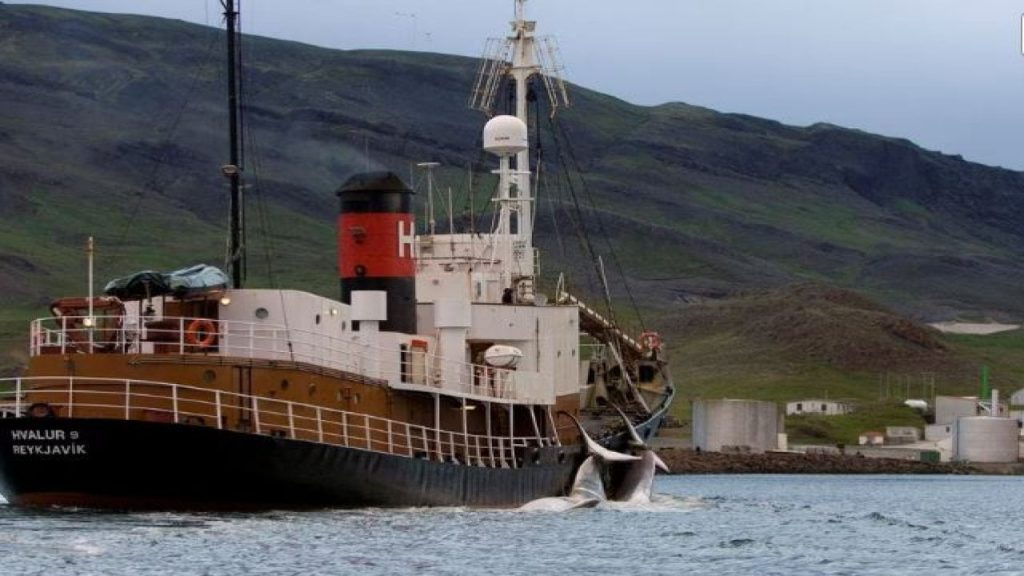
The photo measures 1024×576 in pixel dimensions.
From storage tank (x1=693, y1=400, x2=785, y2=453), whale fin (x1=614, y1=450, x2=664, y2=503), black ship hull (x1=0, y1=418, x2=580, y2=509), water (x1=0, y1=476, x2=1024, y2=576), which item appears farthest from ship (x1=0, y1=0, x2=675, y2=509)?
storage tank (x1=693, y1=400, x2=785, y2=453)

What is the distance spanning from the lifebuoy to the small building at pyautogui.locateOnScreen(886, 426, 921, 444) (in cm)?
10225

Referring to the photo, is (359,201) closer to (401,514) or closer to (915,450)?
(401,514)

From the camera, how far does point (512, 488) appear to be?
4922 cm

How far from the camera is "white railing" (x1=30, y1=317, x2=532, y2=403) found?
1651 inches

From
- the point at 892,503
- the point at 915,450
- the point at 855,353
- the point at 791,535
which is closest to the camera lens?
the point at 791,535

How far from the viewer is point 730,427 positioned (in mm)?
128500

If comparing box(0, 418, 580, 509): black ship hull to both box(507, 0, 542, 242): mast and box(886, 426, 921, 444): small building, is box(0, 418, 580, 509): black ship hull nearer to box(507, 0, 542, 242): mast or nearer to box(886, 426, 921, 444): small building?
box(507, 0, 542, 242): mast

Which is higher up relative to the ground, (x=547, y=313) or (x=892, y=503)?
(x=547, y=313)

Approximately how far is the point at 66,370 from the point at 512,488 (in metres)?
11.6

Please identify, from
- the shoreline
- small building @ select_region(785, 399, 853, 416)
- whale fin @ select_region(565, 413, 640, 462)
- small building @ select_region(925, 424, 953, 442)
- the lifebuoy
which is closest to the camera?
the lifebuoy

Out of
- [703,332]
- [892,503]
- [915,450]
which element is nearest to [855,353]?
[703,332]

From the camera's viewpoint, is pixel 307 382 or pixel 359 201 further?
pixel 359 201

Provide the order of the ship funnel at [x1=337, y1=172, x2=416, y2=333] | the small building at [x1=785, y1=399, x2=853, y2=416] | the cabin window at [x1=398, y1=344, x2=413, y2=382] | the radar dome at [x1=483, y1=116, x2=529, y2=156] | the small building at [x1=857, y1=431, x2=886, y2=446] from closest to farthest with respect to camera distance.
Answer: the cabin window at [x1=398, y1=344, x2=413, y2=382] → the ship funnel at [x1=337, y1=172, x2=416, y2=333] → the radar dome at [x1=483, y1=116, x2=529, y2=156] → the small building at [x1=857, y1=431, x2=886, y2=446] → the small building at [x1=785, y1=399, x2=853, y2=416]

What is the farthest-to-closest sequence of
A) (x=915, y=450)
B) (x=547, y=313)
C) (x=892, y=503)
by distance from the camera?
(x=915, y=450) → (x=892, y=503) → (x=547, y=313)
